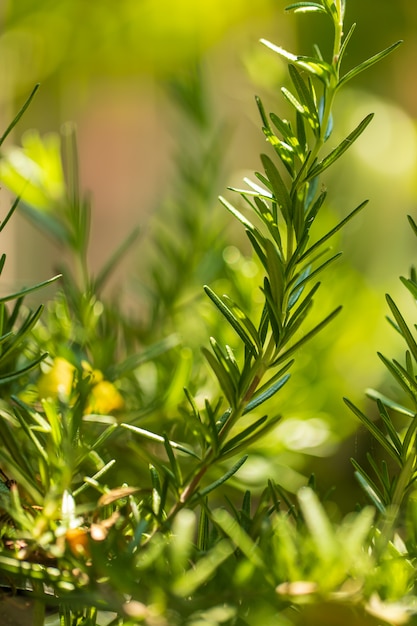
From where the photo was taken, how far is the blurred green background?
0.83ft

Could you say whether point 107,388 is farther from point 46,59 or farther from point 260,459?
point 46,59

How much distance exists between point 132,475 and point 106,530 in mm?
58

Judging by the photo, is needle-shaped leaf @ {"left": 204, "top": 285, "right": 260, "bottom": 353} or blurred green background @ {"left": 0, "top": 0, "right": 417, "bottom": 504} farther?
blurred green background @ {"left": 0, "top": 0, "right": 417, "bottom": 504}

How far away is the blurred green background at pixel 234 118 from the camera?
0.83 ft

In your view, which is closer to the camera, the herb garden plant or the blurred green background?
the herb garden plant

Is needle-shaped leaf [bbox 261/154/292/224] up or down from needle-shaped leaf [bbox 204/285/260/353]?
up

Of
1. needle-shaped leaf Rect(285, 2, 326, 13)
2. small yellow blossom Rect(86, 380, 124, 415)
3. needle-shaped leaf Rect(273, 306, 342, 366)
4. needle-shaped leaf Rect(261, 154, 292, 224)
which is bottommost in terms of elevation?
small yellow blossom Rect(86, 380, 124, 415)

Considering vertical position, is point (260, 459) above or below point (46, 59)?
below

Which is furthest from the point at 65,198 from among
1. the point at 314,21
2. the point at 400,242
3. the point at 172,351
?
the point at 314,21

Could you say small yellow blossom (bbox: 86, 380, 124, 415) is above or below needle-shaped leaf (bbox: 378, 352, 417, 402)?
below

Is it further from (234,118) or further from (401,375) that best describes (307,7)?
(234,118)

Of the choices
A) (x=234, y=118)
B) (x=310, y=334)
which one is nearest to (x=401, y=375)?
(x=310, y=334)

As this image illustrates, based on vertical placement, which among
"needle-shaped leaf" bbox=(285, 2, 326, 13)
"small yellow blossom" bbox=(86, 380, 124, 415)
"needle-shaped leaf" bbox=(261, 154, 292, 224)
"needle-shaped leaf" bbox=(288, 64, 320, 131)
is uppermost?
"needle-shaped leaf" bbox=(285, 2, 326, 13)

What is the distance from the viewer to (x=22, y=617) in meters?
0.11
